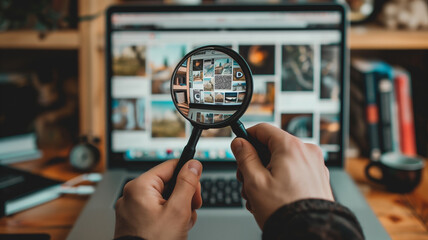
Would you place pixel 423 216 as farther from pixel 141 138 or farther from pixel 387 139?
pixel 141 138

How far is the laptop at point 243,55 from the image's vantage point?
2.70 feet

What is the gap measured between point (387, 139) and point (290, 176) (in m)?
0.74

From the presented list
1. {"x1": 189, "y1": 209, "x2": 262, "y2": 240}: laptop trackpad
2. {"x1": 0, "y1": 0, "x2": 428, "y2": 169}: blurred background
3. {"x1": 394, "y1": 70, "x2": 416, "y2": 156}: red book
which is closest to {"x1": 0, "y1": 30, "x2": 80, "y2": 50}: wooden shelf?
{"x1": 0, "y1": 0, "x2": 428, "y2": 169}: blurred background

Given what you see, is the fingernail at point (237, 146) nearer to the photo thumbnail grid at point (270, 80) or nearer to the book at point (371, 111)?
the photo thumbnail grid at point (270, 80)

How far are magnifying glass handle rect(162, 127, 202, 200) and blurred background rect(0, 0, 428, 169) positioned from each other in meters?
0.64

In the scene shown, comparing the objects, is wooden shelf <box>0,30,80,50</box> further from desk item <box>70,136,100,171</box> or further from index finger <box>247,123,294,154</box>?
index finger <box>247,123,294,154</box>

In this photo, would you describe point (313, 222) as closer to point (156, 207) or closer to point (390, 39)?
point (156, 207)

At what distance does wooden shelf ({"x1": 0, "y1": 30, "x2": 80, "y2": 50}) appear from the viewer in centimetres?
103

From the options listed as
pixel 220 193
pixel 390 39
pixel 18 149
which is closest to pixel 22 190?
pixel 18 149

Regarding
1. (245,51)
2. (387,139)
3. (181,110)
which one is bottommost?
(387,139)

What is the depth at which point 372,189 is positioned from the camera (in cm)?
89

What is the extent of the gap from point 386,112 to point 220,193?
1.92 ft

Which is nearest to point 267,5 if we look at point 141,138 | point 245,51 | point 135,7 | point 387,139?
point 245,51

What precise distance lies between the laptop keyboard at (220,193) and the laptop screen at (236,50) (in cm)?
8
